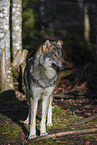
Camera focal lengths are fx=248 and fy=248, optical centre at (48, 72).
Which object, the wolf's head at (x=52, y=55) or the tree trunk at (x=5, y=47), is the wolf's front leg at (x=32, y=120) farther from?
the tree trunk at (x=5, y=47)

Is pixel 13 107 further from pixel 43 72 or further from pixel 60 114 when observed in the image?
pixel 43 72

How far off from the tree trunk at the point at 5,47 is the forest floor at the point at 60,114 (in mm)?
473

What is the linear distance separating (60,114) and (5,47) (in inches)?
170

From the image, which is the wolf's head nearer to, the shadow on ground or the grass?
the grass

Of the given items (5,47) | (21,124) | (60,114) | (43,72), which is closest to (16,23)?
(5,47)

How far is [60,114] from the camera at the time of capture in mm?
9297

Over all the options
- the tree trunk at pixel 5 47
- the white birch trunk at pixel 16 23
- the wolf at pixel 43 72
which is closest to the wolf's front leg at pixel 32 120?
the wolf at pixel 43 72

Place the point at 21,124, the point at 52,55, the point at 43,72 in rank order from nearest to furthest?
the point at 52,55 < the point at 43,72 < the point at 21,124

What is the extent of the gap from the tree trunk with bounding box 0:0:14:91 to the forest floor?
47 centimetres

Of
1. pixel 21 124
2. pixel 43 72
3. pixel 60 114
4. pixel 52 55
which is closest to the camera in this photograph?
pixel 52 55

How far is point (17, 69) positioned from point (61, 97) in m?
2.69

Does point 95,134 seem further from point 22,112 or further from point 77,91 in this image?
point 77,91

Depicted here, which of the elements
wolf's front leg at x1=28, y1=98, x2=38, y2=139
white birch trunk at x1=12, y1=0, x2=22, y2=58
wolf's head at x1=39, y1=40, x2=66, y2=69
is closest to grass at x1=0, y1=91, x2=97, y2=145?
wolf's front leg at x1=28, y1=98, x2=38, y2=139

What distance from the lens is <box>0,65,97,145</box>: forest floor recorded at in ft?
22.2
